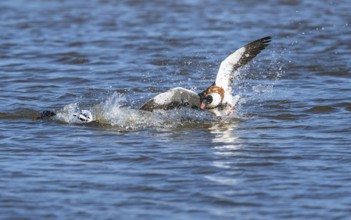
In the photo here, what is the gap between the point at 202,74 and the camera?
14375 mm

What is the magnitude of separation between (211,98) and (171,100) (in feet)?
1.68

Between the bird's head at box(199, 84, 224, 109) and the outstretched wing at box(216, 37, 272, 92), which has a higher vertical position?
the outstretched wing at box(216, 37, 272, 92)

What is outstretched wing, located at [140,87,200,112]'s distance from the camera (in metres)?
10.5

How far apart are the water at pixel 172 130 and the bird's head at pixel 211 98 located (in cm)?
15

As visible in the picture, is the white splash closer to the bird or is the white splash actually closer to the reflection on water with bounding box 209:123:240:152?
the bird

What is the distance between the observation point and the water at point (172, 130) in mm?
7148

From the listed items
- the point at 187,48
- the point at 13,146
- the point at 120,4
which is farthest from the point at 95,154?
the point at 120,4

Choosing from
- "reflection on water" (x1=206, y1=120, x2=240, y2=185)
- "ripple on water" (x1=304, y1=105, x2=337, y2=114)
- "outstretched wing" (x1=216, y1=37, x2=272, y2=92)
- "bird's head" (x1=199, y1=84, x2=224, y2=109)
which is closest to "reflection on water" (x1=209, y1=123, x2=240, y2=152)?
"reflection on water" (x1=206, y1=120, x2=240, y2=185)

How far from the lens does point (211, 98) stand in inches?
420

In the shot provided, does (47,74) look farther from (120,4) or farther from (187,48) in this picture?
(120,4)

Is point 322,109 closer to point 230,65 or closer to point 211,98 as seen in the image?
point 230,65

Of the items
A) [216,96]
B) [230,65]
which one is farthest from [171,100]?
[230,65]

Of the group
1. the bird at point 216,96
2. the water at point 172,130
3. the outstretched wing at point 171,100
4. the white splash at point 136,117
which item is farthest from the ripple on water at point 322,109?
the outstretched wing at point 171,100

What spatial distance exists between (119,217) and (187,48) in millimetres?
10772
